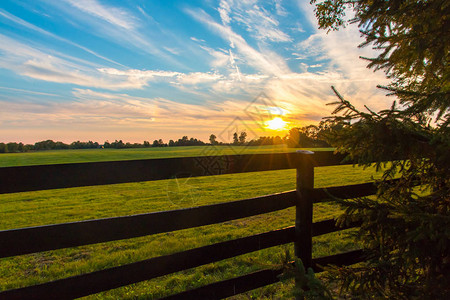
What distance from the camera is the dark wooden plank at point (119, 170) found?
197cm

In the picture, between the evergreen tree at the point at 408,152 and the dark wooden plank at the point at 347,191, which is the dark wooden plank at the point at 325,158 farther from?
the evergreen tree at the point at 408,152

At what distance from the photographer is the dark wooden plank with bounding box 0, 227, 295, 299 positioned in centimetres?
213

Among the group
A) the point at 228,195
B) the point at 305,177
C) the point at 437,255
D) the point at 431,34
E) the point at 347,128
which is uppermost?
the point at 431,34

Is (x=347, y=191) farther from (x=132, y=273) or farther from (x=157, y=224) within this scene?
(x=132, y=273)

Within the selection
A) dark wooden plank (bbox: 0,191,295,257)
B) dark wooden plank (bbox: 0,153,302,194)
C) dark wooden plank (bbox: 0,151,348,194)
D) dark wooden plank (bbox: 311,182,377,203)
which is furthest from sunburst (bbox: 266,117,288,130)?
dark wooden plank (bbox: 0,191,295,257)

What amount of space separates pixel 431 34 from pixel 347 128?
999 mm

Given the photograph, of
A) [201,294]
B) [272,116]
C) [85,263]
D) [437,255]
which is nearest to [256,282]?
[201,294]

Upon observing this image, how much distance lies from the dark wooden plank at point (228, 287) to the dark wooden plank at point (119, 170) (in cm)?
116

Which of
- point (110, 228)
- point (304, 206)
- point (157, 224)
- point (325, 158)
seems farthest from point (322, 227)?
point (110, 228)

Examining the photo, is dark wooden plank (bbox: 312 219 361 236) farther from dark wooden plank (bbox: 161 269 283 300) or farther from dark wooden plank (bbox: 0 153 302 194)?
dark wooden plank (bbox: 0 153 302 194)

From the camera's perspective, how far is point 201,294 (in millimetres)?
2652

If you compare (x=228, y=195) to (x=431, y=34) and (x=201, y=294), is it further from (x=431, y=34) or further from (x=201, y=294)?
(x=431, y=34)

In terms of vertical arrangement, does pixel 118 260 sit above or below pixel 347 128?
below

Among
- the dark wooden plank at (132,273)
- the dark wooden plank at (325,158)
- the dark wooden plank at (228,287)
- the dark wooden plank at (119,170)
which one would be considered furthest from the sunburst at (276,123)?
the dark wooden plank at (228,287)
